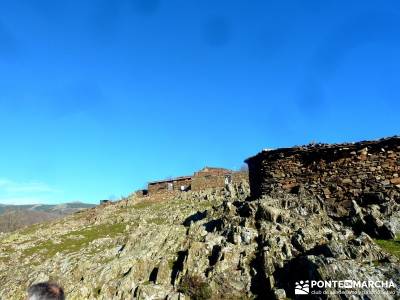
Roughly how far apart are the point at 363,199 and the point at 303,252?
Answer: 225 inches

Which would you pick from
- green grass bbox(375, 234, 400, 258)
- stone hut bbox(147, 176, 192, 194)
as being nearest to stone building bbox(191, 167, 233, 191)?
stone hut bbox(147, 176, 192, 194)

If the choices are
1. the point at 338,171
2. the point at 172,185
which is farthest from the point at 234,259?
the point at 172,185

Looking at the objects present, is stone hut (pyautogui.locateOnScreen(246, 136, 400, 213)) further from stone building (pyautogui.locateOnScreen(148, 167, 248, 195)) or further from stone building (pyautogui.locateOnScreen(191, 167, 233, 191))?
stone building (pyautogui.locateOnScreen(191, 167, 233, 191))

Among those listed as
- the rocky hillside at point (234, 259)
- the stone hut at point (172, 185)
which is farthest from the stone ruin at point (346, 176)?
the stone hut at point (172, 185)

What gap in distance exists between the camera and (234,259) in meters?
14.5

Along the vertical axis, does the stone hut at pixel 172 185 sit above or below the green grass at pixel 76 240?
above

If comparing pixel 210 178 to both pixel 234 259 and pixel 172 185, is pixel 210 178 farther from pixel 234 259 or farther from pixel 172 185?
pixel 234 259

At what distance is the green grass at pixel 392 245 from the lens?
45.2 ft

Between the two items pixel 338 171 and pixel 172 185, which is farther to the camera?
pixel 172 185

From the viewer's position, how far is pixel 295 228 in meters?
15.8

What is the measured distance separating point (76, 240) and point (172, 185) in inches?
1018

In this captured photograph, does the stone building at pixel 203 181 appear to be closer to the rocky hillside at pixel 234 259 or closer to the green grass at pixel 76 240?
the green grass at pixel 76 240

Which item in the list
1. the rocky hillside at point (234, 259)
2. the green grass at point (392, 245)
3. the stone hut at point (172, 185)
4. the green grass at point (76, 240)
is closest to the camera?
the rocky hillside at point (234, 259)

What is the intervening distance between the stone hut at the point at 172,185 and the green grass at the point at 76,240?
59.3ft
